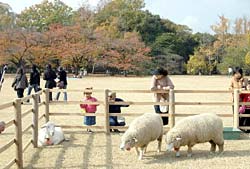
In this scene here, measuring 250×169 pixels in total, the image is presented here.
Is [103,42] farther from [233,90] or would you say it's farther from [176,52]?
[233,90]

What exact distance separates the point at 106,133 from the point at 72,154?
2.31 metres

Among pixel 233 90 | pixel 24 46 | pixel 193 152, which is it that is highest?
pixel 24 46

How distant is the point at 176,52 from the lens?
70.3m

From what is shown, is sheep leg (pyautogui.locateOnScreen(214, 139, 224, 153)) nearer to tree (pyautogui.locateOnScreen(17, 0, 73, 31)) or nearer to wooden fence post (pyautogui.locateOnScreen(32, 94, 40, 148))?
wooden fence post (pyautogui.locateOnScreen(32, 94, 40, 148))

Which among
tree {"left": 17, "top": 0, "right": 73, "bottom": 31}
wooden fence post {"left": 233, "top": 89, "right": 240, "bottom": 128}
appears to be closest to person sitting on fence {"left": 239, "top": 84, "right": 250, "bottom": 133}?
wooden fence post {"left": 233, "top": 89, "right": 240, "bottom": 128}

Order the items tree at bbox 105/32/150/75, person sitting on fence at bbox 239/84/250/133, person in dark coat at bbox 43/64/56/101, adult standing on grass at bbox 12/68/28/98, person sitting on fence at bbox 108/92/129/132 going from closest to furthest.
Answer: person sitting on fence at bbox 239/84/250/133
person sitting on fence at bbox 108/92/129/132
adult standing on grass at bbox 12/68/28/98
person in dark coat at bbox 43/64/56/101
tree at bbox 105/32/150/75

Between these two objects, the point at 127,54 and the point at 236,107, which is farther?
the point at 127,54

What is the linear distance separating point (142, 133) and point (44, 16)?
213ft

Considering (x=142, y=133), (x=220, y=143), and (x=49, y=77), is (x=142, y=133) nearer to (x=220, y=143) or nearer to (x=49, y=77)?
(x=220, y=143)

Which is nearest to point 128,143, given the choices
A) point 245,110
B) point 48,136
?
point 48,136

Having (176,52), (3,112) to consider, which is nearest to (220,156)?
(3,112)

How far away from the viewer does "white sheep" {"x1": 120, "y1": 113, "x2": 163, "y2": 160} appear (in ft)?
23.9

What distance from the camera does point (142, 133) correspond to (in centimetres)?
743

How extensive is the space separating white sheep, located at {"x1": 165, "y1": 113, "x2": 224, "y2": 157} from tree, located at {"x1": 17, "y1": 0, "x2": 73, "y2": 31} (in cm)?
5835
